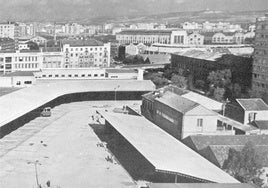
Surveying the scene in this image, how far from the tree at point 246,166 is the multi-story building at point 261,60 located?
14.1 m

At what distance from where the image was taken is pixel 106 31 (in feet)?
375

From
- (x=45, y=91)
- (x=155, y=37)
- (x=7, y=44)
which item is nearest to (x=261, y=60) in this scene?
(x=45, y=91)

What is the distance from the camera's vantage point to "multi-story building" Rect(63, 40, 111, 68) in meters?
43.4

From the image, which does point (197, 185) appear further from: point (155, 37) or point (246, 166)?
point (155, 37)

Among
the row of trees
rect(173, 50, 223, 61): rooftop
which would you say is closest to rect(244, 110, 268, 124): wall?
the row of trees

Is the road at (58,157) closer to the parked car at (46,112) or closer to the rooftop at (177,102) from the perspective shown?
the parked car at (46,112)

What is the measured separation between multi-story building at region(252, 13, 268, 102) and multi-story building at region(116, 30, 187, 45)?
3831 cm

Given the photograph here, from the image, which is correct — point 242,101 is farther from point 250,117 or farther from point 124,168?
point 124,168

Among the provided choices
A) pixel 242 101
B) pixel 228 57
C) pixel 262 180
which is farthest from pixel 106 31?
pixel 262 180

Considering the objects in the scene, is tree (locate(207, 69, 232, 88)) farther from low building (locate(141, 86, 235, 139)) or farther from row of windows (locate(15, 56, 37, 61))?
row of windows (locate(15, 56, 37, 61))

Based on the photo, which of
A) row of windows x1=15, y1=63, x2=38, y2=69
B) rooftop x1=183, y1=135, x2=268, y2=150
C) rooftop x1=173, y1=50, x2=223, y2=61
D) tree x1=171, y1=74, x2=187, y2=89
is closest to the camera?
rooftop x1=183, y1=135, x2=268, y2=150

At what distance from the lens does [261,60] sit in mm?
27875

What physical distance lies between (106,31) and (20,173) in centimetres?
10137

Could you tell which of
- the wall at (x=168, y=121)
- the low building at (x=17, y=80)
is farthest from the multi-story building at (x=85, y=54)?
the wall at (x=168, y=121)
